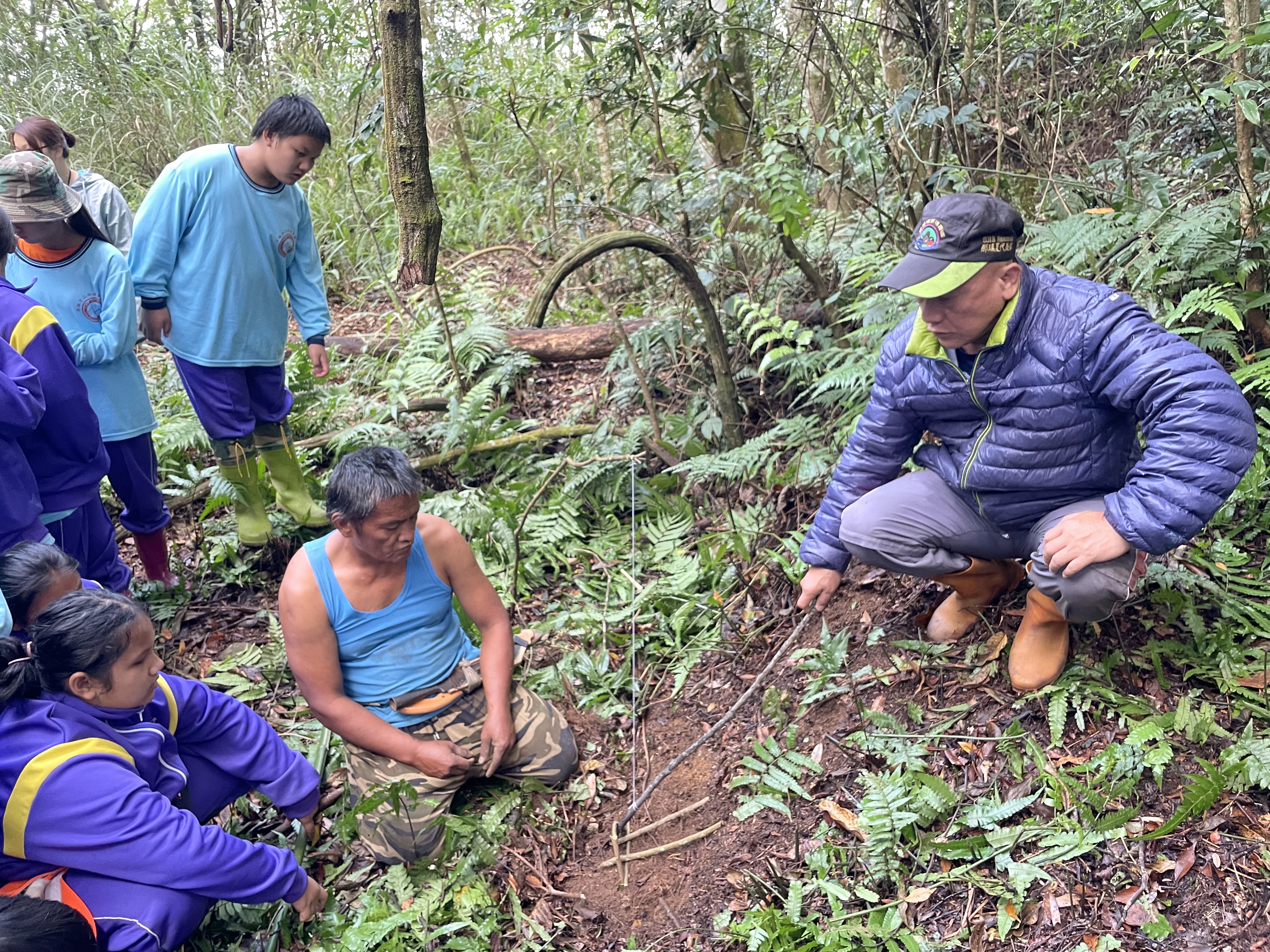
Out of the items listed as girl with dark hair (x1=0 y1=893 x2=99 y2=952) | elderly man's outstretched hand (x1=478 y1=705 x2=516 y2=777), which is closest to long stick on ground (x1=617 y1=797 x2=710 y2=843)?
elderly man's outstretched hand (x1=478 y1=705 x2=516 y2=777)

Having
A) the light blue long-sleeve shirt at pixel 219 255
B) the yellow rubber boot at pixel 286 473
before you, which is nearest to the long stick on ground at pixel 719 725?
the yellow rubber boot at pixel 286 473

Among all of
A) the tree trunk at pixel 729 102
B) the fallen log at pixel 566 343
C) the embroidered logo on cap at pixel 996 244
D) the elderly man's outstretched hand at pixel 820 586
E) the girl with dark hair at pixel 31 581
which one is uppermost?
the tree trunk at pixel 729 102

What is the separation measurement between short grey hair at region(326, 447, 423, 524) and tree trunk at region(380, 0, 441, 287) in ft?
2.48

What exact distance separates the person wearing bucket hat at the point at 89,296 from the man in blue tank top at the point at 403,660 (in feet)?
4.81

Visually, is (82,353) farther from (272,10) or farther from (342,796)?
(272,10)

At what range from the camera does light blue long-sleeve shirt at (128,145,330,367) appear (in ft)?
13.3

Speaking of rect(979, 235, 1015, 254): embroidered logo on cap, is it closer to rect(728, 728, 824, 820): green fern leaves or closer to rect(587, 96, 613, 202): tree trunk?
rect(728, 728, 824, 820): green fern leaves

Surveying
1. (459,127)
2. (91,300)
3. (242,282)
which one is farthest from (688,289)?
(459,127)

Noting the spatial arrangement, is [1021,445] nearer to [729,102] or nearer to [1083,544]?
[1083,544]

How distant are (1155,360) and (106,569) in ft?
13.1

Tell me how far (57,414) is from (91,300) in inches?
31.0

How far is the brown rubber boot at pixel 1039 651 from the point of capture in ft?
9.22

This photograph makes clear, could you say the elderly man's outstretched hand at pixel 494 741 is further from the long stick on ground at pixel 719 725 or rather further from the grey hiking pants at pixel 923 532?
the grey hiking pants at pixel 923 532

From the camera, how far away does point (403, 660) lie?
10.2ft
